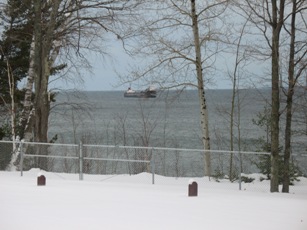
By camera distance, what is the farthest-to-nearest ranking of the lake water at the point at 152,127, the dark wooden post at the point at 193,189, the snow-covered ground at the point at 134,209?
1. the lake water at the point at 152,127
2. the dark wooden post at the point at 193,189
3. the snow-covered ground at the point at 134,209

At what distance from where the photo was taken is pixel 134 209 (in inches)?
481

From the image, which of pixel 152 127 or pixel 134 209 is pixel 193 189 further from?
pixel 152 127

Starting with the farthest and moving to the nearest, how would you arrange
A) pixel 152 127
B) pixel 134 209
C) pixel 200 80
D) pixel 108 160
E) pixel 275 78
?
pixel 152 127
pixel 200 80
pixel 108 160
pixel 275 78
pixel 134 209

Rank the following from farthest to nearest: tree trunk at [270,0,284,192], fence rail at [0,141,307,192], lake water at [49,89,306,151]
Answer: lake water at [49,89,306,151], fence rail at [0,141,307,192], tree trunk at [270,0,284,192]

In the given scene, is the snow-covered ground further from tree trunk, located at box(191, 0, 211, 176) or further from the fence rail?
tree trunk, located at box(191, 0, 211, 176)

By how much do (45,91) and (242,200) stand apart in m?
13.2

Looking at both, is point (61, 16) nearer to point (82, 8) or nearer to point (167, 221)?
point (82, 8)

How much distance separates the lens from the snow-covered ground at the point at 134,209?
10517 mm

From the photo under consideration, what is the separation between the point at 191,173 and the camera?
3091 cm

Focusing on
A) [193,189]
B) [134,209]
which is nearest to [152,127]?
[193,189]

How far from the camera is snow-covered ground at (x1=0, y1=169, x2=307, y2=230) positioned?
1052 centimetres

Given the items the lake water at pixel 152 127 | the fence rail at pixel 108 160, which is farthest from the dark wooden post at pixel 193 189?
the lake water at pixel 152 127

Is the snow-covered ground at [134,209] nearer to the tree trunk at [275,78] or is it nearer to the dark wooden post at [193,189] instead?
the dark wooden post at [193,189]

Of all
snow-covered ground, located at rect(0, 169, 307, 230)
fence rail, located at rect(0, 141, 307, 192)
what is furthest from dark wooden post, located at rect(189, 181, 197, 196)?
fence rail, located at rect(0, 141, 307, 192)
